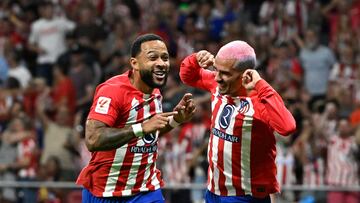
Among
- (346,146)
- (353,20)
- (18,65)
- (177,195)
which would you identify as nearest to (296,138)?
(346,146)

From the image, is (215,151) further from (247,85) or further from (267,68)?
(267,68)

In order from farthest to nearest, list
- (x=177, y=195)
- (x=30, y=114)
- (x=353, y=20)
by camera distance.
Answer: (x=353, y=20), (x=30, y=114), (x=177, y=195)

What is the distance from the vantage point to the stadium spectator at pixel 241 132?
33.6ft

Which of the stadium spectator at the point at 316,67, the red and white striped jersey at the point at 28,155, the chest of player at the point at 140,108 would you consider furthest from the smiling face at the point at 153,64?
the stadium spectator at the point at 316,67

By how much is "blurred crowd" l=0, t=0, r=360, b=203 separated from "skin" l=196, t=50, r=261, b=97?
513cm

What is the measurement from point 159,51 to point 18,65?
9948 mm

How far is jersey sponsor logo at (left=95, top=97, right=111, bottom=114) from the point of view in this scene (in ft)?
33.1

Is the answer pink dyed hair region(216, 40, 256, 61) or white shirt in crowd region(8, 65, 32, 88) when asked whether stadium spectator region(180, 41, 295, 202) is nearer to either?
pink dyed hair region(216, 40, 256, 61)

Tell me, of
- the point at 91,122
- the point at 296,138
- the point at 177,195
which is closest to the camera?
the point at 91,122

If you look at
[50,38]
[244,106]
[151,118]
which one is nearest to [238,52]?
[244,106]

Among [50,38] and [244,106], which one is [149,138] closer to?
[244,106]

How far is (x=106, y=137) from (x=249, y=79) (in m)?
1.30

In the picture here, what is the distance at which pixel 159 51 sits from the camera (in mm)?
10391

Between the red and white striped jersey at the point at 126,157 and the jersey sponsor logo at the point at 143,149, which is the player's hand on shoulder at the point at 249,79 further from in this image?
the jersey sponsor logo at the point at 143,149
